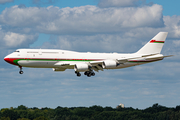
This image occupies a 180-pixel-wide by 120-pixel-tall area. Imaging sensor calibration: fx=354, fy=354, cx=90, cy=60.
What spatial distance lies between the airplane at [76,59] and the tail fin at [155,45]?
1.69 meters

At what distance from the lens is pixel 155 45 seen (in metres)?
111

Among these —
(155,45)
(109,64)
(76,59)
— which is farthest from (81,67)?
(155,45)

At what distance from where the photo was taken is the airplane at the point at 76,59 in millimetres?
93000

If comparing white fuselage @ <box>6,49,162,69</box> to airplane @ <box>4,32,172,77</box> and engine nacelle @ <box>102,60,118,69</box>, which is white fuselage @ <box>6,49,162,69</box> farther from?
engine nacelle @ <box>102,60,118,69</box>

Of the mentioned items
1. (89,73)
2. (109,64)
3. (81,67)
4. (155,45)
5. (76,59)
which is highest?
(155,45)

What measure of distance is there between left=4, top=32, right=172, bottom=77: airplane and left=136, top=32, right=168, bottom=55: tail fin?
169 cm

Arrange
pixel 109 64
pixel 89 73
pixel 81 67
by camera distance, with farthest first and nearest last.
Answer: pixel 89 73, pixel 109 64, pixel 81 67

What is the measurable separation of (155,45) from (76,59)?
91.0ft

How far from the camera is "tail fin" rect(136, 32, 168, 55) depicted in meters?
110

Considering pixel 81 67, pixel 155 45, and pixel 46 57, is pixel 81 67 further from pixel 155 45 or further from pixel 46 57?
pixel 155 45

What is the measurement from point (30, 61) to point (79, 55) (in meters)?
13.9

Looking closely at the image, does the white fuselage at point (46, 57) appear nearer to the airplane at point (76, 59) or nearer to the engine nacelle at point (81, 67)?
the airplane at point (76, 59)

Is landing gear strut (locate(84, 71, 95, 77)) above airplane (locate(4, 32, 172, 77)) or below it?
below

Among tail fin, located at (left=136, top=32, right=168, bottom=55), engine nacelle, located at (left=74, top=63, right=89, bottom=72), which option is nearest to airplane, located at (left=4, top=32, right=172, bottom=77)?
engine nacelle, located at (left=74, top=63, right=89, bottom=72)
